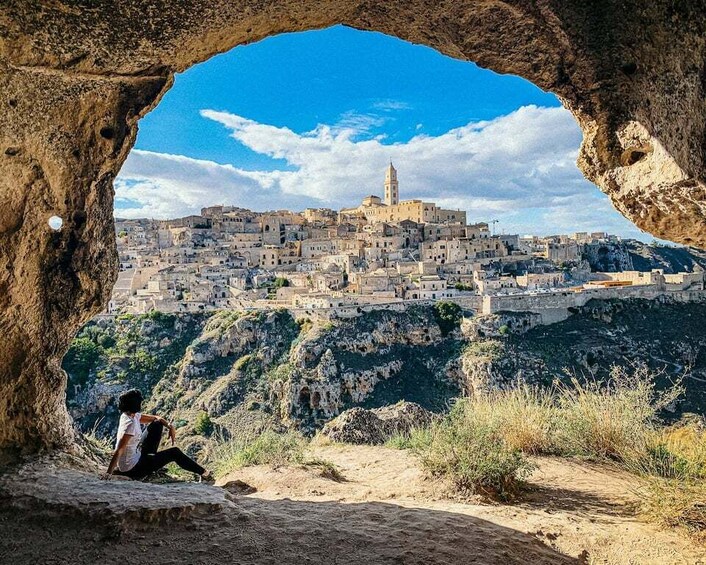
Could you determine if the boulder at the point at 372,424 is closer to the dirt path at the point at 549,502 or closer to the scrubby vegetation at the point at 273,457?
the scrubby vegetation at the point at 273,457

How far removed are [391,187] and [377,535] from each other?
92.0 metres

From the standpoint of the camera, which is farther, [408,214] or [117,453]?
[408,214]

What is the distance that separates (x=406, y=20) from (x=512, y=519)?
394cm

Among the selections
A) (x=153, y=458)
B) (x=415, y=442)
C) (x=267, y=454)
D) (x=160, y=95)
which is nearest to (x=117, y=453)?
(x=153, y=458)

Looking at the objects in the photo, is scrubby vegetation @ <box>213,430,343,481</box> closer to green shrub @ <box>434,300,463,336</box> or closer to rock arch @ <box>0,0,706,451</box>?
rock arch @ <box>0,0,706,451</box>

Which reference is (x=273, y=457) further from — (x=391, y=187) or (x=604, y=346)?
(x=391, y=187)

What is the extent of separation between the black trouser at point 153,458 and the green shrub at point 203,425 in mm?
20458

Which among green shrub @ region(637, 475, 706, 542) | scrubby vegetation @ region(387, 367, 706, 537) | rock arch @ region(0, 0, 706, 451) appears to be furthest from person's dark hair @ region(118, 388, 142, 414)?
green shrub @ region(637, 475, 706, 542)

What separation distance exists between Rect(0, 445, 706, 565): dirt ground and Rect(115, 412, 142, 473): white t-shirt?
953 mm

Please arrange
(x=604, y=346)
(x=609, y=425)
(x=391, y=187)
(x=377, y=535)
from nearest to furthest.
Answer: (x=377, y=535), (x=609, y=425), (x=604, y=346), (x=391, y=187)

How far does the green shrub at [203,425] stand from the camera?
2384 cm

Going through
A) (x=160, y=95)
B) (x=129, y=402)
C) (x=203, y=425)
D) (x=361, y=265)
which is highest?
(x=361, y=265)

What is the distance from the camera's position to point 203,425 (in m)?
24.4

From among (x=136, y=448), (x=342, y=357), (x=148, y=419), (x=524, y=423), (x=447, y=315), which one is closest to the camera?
(x=136, y=448)
